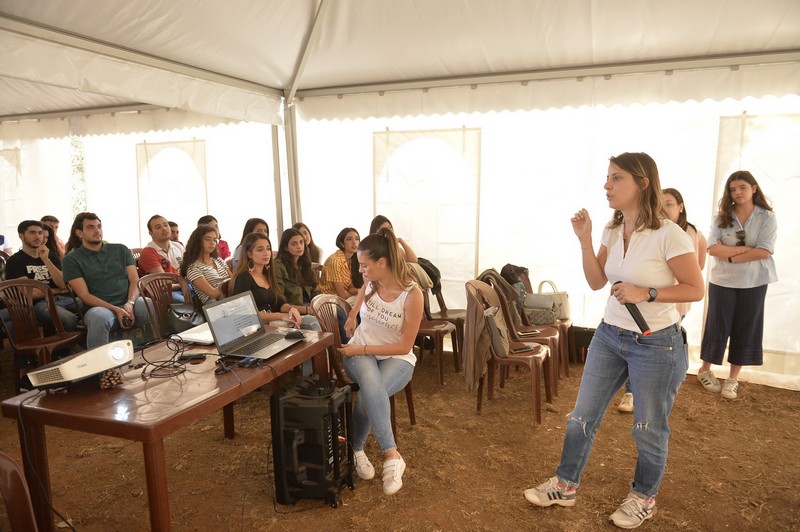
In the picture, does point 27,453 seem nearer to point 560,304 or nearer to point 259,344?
point 259,344

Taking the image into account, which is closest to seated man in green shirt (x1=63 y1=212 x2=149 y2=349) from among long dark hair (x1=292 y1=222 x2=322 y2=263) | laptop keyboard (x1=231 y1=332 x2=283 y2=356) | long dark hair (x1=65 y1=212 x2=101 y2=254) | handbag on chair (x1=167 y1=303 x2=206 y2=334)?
long dark hair (x1=65 y1=212 x2=101 y2=254)

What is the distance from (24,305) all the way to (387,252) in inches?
114

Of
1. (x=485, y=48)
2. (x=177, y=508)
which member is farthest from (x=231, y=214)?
(x=177, y=508)

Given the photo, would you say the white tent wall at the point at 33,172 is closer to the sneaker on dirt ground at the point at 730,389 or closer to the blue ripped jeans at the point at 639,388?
the blue ripped jeans at the point at 639,388

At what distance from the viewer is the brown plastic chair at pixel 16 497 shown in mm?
1500

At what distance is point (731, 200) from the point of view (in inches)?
152

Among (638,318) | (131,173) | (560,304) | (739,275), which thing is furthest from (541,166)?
(131,173)

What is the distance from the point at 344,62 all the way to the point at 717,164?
3260 millimetres

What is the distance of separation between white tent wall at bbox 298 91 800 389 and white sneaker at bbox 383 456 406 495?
8.89 ft

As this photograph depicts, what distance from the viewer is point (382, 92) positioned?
5.27 m

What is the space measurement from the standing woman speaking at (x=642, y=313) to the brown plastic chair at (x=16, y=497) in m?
2.03

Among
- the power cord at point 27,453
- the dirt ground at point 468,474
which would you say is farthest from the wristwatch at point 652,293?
the power cord at point 27,453

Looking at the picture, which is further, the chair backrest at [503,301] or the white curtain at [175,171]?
the white curtain at [175,171]

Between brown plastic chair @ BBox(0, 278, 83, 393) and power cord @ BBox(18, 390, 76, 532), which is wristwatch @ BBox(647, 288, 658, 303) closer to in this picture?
power cord @ BBox(18, 390, 76, 532)
